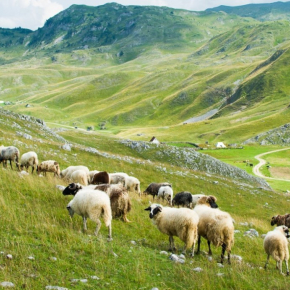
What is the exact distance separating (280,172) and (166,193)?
56980mm

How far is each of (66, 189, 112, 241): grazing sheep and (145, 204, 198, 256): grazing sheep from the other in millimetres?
2349

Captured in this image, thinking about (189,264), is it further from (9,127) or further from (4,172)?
(9,127)

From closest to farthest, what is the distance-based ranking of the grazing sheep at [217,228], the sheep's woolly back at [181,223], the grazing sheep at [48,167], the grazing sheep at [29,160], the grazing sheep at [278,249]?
the sheep's woolly back at [181,223] → the grazing sheep at [217,228] → the grazing sheep at [278,249] → the grazing sheep at [29,160] → the grazing sheep at [48,167]

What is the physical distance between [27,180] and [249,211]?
2292cm

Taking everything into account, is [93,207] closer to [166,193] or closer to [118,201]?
[118,201]

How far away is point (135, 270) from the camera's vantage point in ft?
30.6

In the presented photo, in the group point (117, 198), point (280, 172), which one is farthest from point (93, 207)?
point (280, 172)

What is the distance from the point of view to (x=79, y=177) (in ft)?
72.7

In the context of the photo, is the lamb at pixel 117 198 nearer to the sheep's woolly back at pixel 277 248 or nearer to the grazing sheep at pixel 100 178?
the grazing sheep at pixel 100 178

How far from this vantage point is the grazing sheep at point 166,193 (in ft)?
81.9

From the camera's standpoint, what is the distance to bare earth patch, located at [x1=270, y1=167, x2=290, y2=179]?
69.3m

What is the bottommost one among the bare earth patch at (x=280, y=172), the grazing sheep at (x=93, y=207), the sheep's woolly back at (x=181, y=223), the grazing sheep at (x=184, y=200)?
the bare earth patch at (x=280, y=172)

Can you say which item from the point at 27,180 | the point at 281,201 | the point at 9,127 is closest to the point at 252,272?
the point at 27,180

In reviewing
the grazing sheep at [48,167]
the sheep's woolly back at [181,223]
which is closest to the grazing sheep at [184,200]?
the grazing sheep at [48,167]
